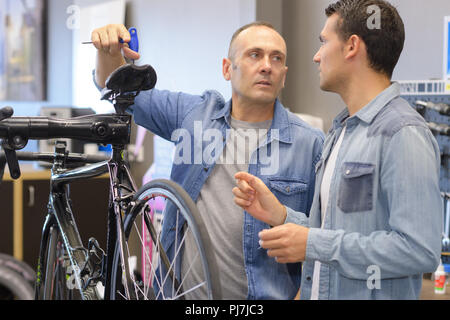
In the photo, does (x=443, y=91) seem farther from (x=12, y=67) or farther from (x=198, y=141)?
(x=12, y=67)

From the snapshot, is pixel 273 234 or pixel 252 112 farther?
pixel 252 112

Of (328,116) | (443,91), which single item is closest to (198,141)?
(443,91)

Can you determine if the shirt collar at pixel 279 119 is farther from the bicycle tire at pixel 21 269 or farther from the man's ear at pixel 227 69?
the bicycle tire at pixel 21 269

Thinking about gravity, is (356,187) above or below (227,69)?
below

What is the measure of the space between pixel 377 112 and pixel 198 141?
491 millimetres

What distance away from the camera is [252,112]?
4.66 feet

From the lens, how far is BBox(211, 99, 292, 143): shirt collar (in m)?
1.32

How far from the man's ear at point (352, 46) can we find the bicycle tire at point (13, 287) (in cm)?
165

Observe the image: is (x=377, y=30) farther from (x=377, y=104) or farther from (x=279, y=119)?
(x=279, y=119)

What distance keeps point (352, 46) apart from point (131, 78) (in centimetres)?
42

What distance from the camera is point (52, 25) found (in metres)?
4.28

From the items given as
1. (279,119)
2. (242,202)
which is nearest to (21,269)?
(279,119)

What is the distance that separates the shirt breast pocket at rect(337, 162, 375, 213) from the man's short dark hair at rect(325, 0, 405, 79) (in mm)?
204

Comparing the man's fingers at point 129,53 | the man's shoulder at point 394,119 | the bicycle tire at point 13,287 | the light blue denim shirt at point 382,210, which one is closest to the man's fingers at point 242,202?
the light blue denim shirt at point 382,210
